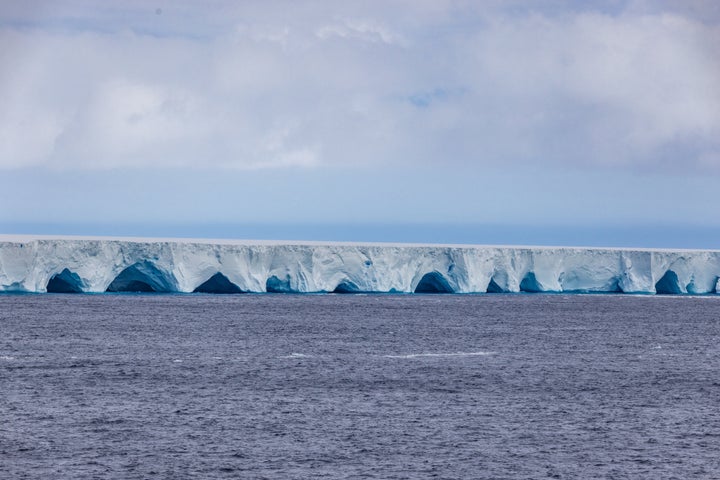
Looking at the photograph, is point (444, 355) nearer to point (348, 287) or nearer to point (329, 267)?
point (329, 267)

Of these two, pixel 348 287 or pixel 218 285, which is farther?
pixel 218 285

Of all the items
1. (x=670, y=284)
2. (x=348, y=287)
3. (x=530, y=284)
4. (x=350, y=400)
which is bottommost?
(x=350, y=400)

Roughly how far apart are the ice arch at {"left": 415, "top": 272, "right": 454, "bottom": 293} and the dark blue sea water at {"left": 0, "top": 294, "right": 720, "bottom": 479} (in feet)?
37.3

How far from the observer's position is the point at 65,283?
47.0 meters

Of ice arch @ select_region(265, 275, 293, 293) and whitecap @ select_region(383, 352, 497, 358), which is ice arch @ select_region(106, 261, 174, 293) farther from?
whitecap @ select_region(383, 352, 497, 358)

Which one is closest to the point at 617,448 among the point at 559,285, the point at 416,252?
the point at 416,252

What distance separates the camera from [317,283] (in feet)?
151

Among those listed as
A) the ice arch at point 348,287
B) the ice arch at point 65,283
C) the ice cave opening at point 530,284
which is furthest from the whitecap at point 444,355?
the ice cave opening at point 530,284

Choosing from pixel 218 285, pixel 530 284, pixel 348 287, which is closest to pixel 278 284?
pixel 348 287

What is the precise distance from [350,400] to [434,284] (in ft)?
119

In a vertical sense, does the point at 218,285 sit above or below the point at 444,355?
above

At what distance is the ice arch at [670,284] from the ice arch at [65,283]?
27.2 metres

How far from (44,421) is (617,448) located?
852cm

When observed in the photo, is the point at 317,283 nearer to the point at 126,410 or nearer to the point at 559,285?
the point at 559,285
